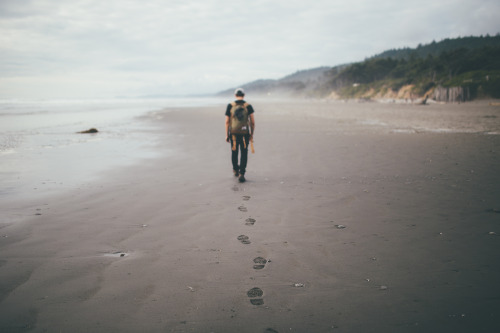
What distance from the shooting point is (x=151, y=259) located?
363cm

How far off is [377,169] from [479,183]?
93.6 inches

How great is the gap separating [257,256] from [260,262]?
0.50 feet

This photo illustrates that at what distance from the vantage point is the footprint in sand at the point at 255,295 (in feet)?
9.24

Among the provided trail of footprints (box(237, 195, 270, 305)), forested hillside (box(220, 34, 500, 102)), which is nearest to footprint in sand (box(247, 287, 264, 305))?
trail of footprints (box(237, 195, 270, 305))

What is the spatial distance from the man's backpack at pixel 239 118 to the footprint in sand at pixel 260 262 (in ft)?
14.8

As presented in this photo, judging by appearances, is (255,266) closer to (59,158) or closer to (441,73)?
(59,158)

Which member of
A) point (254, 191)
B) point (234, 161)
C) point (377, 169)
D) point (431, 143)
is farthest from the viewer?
point (431, 143)

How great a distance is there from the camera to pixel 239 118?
7609 millimetres

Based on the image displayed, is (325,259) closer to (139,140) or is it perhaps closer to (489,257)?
(489,257)

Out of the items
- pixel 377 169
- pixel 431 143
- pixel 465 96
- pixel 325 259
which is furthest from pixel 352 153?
pixel 465 96

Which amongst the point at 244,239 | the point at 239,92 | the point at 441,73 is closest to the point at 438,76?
the point at 441,73

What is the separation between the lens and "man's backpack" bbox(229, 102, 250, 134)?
24.9 ft

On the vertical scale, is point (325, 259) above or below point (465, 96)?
below

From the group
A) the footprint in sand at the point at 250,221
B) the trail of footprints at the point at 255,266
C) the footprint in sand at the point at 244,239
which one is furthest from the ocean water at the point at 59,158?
the footprint in sand at the point at 244,239
